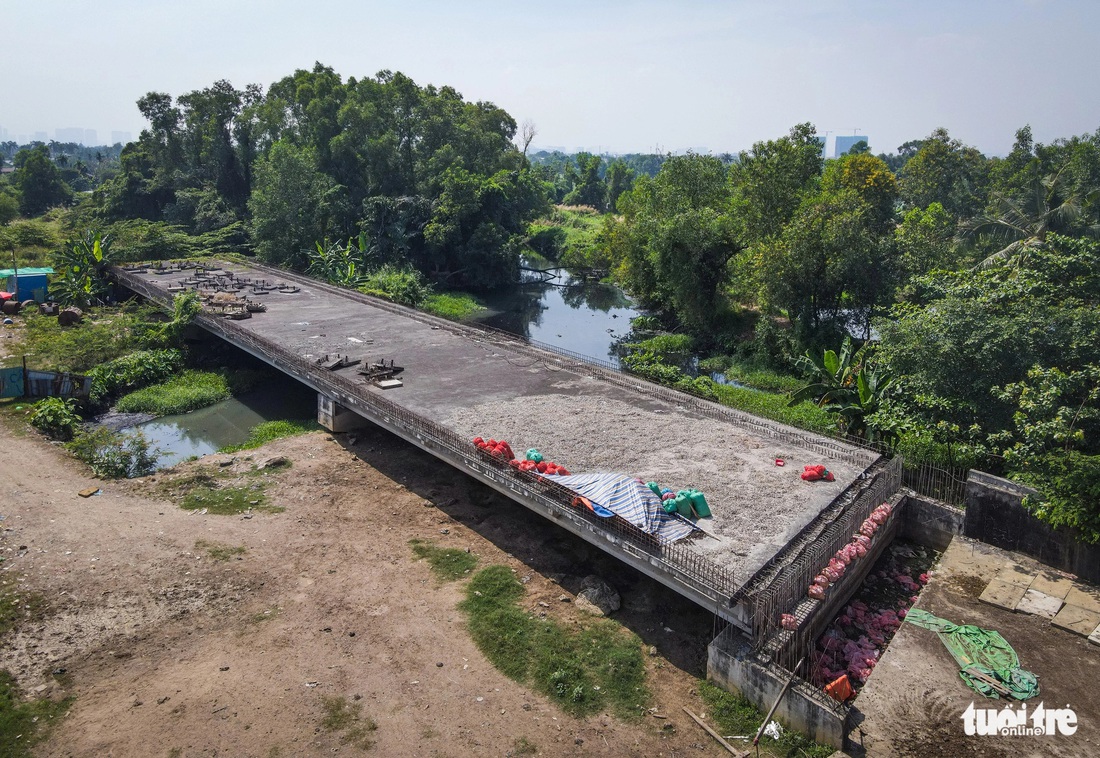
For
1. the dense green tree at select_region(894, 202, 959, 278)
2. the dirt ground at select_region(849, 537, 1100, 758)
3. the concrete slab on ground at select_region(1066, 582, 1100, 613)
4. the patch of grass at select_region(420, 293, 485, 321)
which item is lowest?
the dirt ground at select_region(849, 537, 1100, 758)

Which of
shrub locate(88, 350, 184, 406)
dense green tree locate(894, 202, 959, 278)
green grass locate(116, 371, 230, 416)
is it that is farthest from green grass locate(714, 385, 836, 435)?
shrub locate(88, 350, 184, 406)

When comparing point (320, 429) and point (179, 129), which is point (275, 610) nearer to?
point (320, 429)

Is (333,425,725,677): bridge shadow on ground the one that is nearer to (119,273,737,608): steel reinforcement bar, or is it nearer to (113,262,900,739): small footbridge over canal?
(113,262,900,739): small footbridge over canal

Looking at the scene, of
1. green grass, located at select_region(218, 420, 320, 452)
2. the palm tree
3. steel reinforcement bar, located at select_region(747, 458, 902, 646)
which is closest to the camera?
steel reinforcement bar, located at select_region(747, 458, 902, 646)

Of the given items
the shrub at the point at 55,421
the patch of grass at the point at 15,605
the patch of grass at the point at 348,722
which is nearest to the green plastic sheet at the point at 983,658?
the patch of grass at the point at 348,722

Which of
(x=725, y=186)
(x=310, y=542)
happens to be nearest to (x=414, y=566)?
(x=310, y=542)

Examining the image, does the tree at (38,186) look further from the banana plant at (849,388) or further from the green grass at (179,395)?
the banana plant at (849,388)

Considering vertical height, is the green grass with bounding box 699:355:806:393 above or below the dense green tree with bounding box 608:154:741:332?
below
